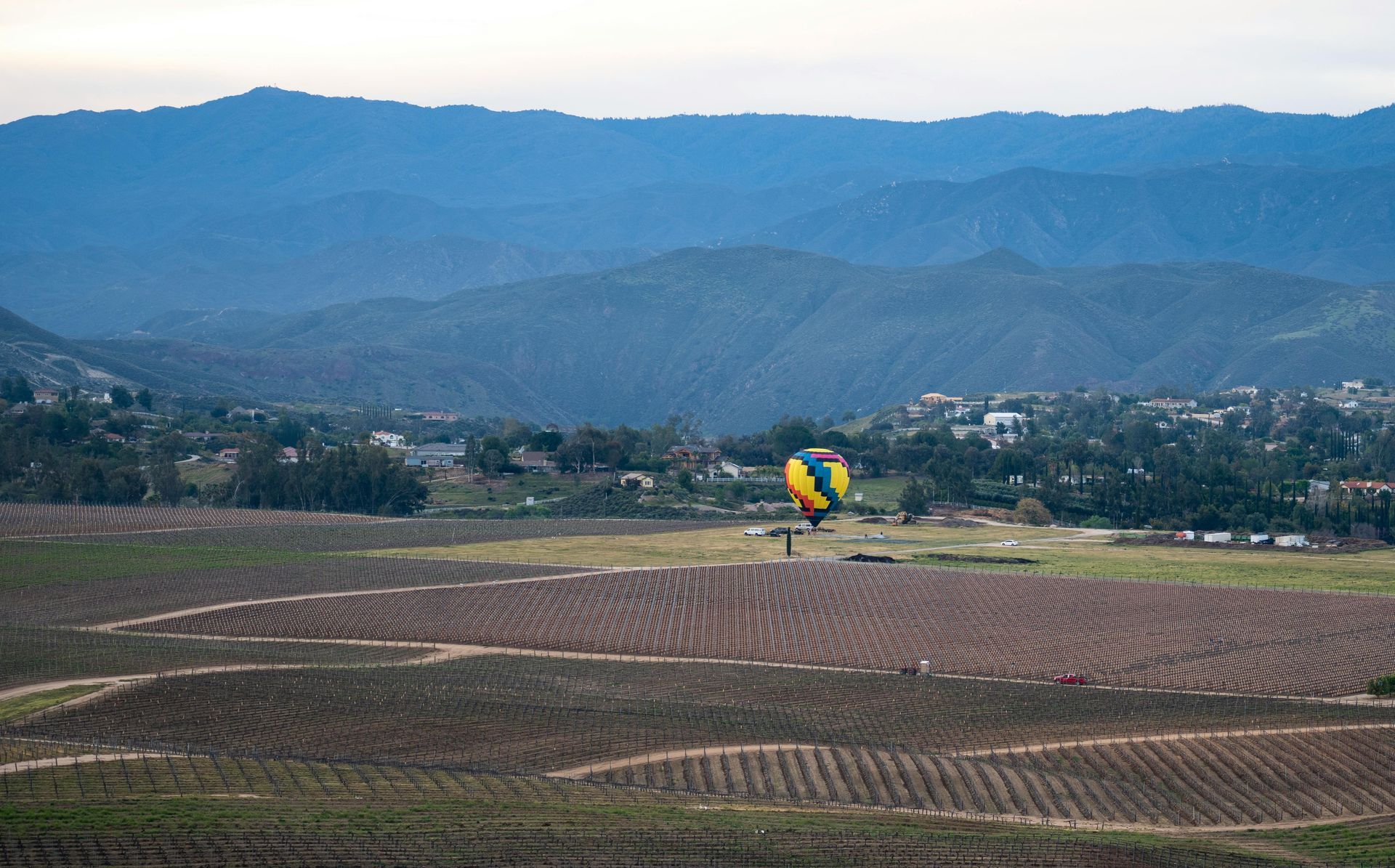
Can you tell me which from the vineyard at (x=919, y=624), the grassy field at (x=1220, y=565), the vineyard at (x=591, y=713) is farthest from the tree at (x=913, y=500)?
the vineyard at (x=591, y=713)

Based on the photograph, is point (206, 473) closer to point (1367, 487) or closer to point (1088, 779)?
point (1367, 487)

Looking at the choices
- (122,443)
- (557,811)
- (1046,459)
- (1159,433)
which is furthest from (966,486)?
(557,811)

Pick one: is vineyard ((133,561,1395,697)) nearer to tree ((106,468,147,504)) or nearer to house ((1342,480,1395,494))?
tree ((106,468,147,504))

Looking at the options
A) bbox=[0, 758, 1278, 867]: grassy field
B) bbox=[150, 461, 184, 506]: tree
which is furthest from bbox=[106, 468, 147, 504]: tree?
bbox=[0, 758, 1278, 867]: grassy field

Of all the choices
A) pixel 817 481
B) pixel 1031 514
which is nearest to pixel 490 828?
pixel 817 481

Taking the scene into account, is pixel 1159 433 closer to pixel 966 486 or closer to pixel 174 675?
pixel 966 486
